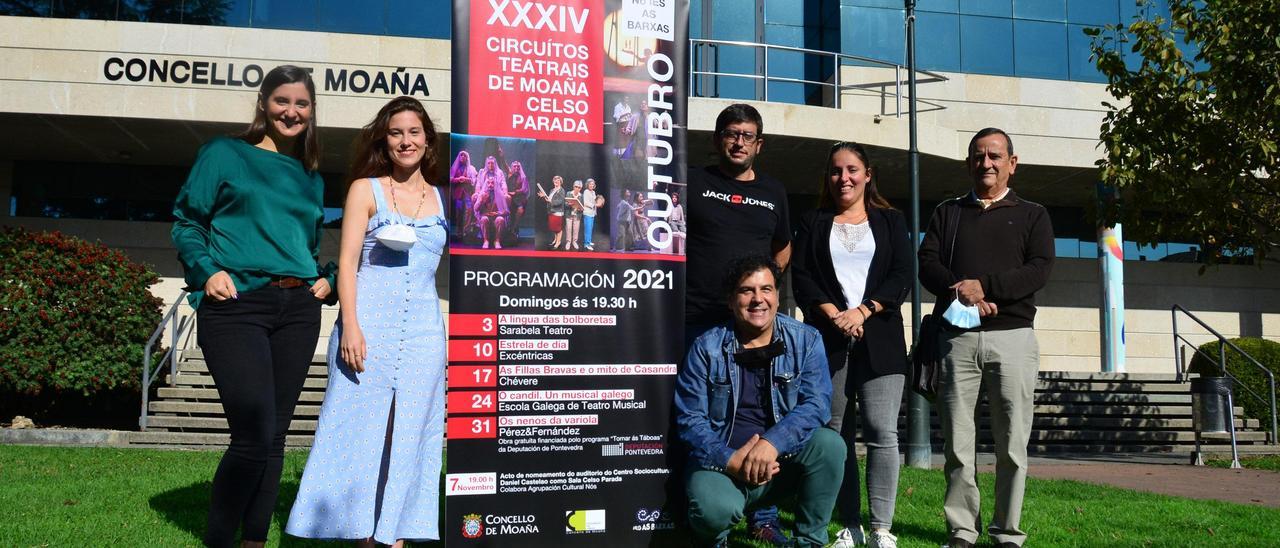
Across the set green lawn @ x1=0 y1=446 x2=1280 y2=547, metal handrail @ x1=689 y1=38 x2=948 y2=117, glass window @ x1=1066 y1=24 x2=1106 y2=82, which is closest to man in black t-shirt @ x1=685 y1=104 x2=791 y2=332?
green lawn @ x1=0 y1=446 x2=1280 y2=547

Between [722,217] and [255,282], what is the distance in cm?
224

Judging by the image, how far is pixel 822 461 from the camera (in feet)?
13.9

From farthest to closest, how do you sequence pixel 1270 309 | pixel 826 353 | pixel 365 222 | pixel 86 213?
pixel 1270 309 → pixel 86 213 → pixel 826 353 → pixel 365 222

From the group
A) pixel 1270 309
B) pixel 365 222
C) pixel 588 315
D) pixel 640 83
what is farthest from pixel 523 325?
pixel 1270 309

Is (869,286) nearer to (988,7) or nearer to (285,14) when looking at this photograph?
(285,14)

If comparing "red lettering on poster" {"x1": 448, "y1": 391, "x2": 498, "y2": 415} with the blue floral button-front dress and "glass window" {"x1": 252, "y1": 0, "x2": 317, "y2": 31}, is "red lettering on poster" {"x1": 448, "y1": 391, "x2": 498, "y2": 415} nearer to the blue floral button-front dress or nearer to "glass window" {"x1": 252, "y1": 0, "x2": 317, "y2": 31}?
the blue floral button-front dress

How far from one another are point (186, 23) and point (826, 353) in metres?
14.5

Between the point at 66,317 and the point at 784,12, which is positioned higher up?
the point at 784,12

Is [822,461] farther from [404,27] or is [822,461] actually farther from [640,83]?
[404,27]

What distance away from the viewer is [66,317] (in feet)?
40.4

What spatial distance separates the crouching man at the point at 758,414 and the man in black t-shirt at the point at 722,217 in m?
0.31

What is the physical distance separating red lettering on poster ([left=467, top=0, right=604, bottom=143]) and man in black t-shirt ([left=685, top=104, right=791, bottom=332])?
0.68 metres

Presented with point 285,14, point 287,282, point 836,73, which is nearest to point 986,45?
point 836,73

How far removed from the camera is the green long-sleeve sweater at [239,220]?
3859 mm
